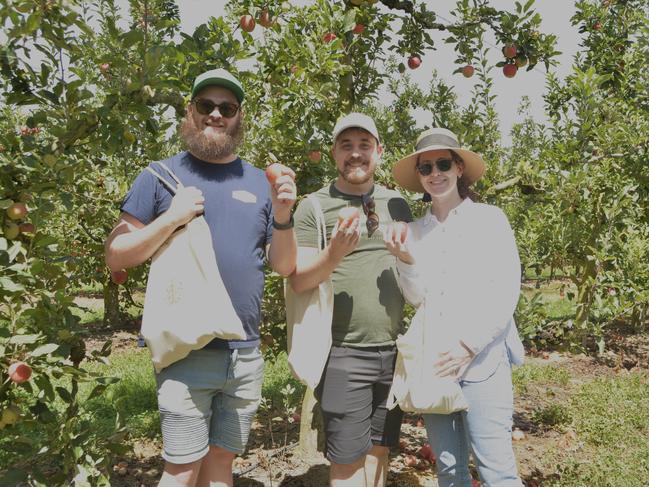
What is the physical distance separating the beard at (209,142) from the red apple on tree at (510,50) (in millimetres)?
2528

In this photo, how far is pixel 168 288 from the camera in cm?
189

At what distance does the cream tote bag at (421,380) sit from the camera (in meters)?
2.03

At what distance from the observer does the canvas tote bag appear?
6.08 ft

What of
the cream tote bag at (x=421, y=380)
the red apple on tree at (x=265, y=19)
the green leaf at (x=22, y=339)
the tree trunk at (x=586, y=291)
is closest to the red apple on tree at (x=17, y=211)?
the green leaf at (x=22, y=339)

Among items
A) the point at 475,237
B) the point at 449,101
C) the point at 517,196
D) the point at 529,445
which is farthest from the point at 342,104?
the point at 529,445

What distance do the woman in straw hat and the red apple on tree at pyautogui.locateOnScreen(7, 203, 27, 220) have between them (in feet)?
4.91

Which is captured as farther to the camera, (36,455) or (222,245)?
(36,455)

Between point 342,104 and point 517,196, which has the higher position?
point 342,104

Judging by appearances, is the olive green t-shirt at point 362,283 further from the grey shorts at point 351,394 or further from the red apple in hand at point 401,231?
the red apple in hand at point 401,231

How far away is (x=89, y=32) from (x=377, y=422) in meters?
1.94

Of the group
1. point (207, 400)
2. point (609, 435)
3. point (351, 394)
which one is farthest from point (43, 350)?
point (609, 435)

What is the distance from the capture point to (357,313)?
2.27 metres

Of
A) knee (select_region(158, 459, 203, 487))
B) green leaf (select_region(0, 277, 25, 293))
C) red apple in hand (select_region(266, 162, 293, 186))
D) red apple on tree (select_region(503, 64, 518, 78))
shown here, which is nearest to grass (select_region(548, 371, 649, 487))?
knee (select_region(158, 459, 203, 487))

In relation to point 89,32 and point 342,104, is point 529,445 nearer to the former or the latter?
point 342,104
